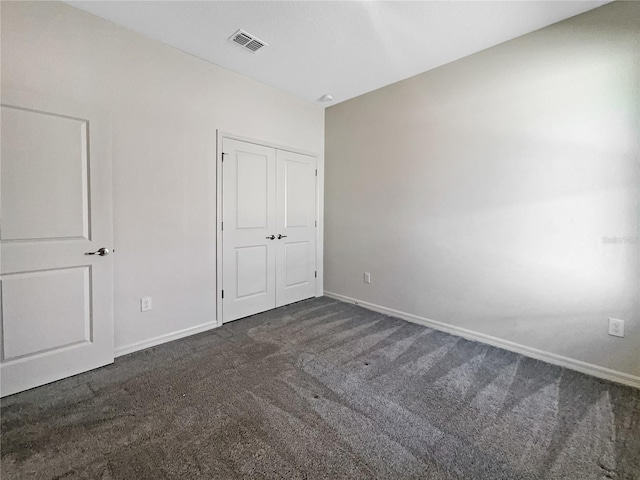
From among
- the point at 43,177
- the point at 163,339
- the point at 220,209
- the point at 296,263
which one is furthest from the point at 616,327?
the point at 43,177

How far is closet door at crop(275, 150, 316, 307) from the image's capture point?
3629mm

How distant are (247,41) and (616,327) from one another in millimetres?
3661

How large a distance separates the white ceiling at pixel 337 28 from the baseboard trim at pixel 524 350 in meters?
2.64

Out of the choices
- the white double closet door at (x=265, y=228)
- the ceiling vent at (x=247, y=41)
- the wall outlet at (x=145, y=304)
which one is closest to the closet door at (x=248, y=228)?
the white double closet door at (x=265, y=228)

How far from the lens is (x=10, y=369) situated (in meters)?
1.87

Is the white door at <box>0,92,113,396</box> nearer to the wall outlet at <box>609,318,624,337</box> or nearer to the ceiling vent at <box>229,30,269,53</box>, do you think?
the ceiling vent at <box>229,30,269,53</box>

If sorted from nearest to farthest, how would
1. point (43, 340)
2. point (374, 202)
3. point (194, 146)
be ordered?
point (43, 340) < point (194, 146) < point (374, 202)

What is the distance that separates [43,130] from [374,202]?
9.92 feet

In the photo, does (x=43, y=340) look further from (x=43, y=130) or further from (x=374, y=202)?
(x=374, y=202)

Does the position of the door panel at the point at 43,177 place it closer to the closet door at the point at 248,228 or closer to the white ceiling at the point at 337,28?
the white ceiling at the point at 337,28

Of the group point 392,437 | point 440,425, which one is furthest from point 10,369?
point 440,425

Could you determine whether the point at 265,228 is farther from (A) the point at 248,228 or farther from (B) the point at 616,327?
(B) the point at 616,327

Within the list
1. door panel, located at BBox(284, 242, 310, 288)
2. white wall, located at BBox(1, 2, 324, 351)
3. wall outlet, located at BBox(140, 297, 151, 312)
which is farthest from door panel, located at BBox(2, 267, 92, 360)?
door panel, located at BBox(284, 242, 310, 288)

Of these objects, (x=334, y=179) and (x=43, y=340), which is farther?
(x=334, y=179)
